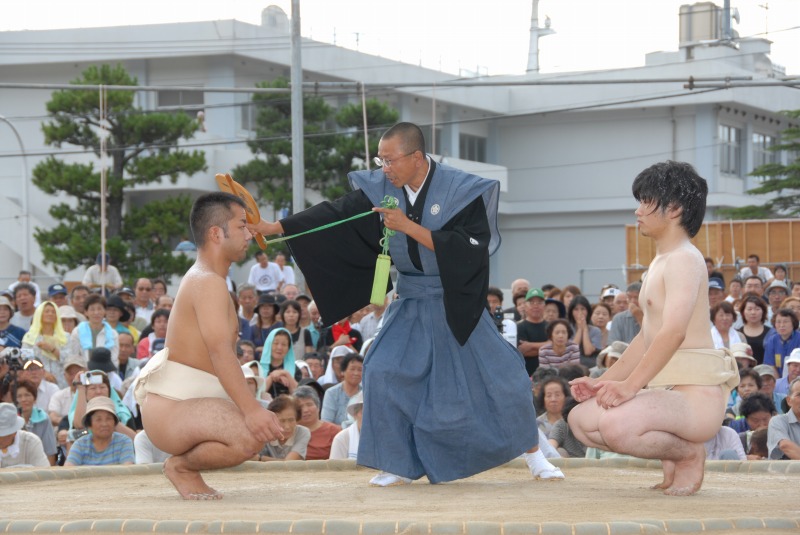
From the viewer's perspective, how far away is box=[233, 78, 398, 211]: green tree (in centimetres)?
1812

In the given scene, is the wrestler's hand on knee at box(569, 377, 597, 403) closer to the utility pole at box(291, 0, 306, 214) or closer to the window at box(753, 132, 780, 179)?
the utility pole at box(291, 0, 306, 214)

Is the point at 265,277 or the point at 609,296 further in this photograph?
the point at 265,277

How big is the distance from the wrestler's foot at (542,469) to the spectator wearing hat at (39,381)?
366cm

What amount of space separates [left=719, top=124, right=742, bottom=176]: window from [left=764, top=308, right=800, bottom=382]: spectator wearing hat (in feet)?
54.8

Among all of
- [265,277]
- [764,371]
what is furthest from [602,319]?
[265,277]

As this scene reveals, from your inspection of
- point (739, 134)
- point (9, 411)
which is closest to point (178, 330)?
point (9, 411)

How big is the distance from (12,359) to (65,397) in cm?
40

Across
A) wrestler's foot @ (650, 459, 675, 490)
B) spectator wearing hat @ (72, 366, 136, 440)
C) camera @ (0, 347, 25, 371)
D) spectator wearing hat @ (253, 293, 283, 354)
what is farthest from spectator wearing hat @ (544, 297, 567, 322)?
wrestler's foot @ (650, 459, 675, 490)

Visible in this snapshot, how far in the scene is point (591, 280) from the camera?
2338 centimetres

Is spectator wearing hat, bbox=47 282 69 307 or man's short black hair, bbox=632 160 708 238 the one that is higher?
man's short black hair, bbox=632 160 708 238

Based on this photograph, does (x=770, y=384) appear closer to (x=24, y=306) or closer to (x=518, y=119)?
(x=24, y=306)

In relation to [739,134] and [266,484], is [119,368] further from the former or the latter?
[739,134]

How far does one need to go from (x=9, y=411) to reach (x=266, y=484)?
1948 millimetres

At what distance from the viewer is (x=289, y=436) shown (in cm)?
639
